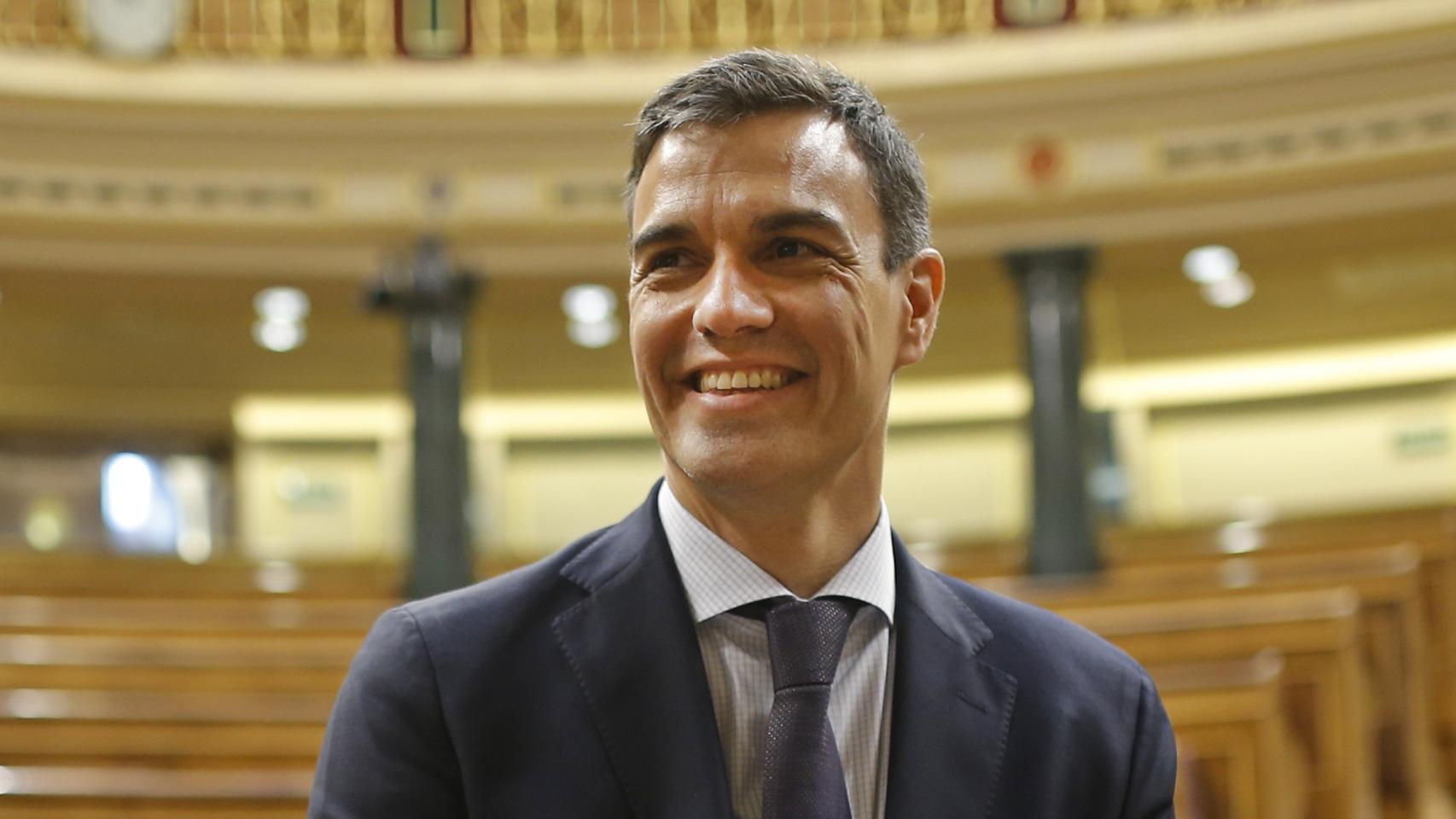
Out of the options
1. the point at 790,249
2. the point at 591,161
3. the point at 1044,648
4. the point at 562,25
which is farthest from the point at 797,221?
the point at 562,25

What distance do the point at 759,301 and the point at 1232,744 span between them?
7.84ft

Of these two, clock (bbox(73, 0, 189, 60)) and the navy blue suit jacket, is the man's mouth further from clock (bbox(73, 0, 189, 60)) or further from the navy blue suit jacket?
clock (bbox(73, 0, 189, 60))

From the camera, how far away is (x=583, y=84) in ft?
21.4

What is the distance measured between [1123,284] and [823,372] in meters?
7.30

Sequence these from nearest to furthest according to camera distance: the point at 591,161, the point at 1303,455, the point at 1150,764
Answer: the point at 1150,764
the point at 591,161
the point at 1303,455

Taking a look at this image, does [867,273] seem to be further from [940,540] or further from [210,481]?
[210,481]

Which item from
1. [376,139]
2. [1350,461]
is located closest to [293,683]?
[376,139]

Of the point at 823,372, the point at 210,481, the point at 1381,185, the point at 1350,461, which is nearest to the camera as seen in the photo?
the point at 823,372

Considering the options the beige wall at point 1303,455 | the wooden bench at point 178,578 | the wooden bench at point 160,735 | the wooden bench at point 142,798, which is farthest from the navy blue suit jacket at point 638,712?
the beige wall at point 1303,455

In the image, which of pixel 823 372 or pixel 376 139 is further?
pixel 376 139

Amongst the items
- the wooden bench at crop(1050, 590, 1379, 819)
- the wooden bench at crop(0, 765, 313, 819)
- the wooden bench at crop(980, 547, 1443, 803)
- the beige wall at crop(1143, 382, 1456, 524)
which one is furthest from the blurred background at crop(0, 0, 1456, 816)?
the wooden bench at crop(0, 765, 313, 819)

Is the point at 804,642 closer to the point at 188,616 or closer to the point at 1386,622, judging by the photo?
the point at 1386,622

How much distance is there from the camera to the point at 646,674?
3.34 feet

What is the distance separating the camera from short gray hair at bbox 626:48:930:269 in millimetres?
1027
